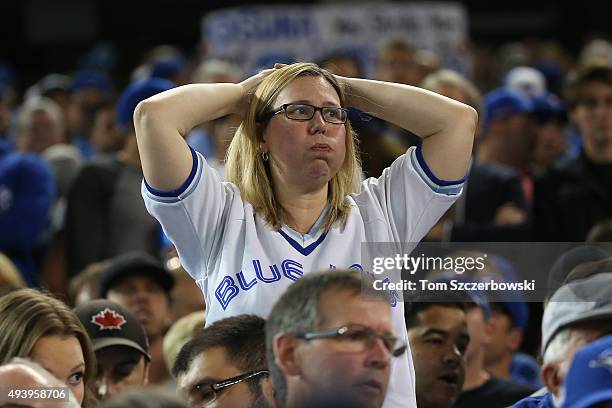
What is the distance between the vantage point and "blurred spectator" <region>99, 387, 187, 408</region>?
2205 mm

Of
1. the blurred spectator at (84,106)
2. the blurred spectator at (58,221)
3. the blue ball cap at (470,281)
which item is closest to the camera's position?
the blue ball cap at (470,281)

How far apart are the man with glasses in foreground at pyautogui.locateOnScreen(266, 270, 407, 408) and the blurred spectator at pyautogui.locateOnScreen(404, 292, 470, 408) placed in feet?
3.95

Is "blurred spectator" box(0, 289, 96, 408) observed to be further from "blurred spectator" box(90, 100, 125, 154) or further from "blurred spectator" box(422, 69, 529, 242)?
"blurred spectator" box(90, 100, 125, 154)

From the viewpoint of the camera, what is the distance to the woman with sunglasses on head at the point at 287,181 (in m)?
3.46

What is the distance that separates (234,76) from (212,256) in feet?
16.9

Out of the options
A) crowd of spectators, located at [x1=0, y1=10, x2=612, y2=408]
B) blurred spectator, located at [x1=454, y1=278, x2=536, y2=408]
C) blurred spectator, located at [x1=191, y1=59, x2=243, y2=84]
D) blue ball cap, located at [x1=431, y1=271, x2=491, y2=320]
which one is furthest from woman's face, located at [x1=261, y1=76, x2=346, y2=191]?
blurred spectator, located at [x1=191, y1=59, x2=243, y2=84]

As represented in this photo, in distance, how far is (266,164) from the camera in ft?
12.1

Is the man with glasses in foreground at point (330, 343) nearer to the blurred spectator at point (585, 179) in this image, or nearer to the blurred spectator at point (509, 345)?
the blurred spectator at point (509, 345)

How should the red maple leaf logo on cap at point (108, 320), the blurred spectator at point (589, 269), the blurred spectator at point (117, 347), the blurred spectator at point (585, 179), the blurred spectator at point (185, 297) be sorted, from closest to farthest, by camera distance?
1. the blurred spectator at point (589, 269)
2. the blurred spectator at point (117, 347)
3. the red maple leaf logo on cap at point (108, 320)
4. the blurred spectator at point (185, 297)
5. the blurred spectator at point (585, 179)

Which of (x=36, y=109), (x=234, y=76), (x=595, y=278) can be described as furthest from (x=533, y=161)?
(x=595, y=278)

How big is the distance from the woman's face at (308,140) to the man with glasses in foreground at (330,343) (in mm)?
911

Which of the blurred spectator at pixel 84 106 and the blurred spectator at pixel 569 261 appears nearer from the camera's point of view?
the blurred spectator at pixel 569 261

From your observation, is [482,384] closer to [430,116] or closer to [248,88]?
[430,116]

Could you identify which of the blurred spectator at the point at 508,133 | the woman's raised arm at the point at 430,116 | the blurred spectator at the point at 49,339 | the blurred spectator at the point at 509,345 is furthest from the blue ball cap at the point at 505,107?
the blurred spectator at the point at 49,339
